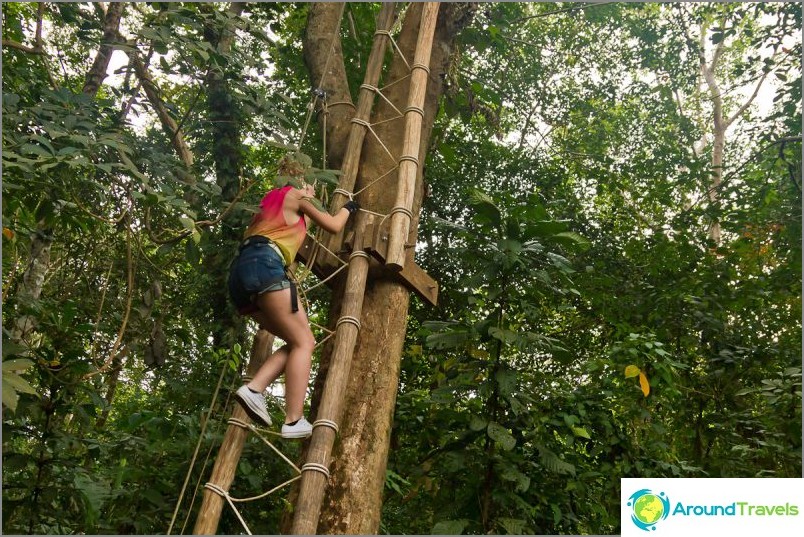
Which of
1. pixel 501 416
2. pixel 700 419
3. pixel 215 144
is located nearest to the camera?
pixel 501 416

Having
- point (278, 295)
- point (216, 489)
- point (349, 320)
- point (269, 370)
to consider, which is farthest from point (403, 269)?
point (216, 489)

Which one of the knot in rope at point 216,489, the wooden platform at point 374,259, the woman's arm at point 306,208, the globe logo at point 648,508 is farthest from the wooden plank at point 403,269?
the globe logo at point 648,508

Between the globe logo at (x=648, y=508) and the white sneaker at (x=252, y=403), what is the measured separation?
1.49m

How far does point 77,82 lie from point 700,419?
18.5ft

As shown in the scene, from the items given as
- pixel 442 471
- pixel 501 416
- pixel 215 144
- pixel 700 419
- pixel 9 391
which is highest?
pixel 215 144

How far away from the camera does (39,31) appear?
3.87 metres

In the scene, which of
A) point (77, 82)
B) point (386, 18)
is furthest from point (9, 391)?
point (77, 82)

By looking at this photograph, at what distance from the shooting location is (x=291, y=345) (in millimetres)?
2738

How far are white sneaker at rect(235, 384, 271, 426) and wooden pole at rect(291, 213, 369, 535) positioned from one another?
20cm

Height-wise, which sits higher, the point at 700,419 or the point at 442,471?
the point at 700,419

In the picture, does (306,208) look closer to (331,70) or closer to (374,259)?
(374,259)

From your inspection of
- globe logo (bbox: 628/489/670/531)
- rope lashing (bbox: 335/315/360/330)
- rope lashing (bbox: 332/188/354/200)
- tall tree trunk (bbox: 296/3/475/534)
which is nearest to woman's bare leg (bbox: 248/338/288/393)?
rope lashing (bbox: 335/315/360/330)

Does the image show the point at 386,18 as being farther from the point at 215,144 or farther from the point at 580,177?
the point at 580,177

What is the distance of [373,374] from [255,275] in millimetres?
651
